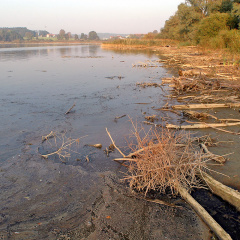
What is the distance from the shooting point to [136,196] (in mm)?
4023

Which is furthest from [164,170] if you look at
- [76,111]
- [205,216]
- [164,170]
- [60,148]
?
[76,111]

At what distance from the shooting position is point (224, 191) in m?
3.79

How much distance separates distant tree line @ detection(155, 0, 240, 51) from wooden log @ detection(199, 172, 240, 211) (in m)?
15.1

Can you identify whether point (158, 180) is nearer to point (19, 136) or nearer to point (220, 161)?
point (220, 161)

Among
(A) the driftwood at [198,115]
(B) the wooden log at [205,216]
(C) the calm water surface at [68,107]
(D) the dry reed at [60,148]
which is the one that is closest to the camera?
(B) the wooden log at [205,216]

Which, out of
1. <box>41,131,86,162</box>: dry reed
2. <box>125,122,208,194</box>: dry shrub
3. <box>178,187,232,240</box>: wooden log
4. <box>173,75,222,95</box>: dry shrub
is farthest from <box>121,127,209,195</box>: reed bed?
<box>173,75,222,95</box>: dry shrub

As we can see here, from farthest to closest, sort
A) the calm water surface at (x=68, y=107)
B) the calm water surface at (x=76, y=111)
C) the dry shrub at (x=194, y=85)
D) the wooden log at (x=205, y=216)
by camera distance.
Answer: the dry shrub at (x=194, y=85) → the calm water surface at (x=68, y=107) → the calm water surface at (x=76, y=111) → the wooden log at (x=205, y=216)

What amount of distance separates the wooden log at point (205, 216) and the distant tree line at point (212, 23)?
15.5 meters

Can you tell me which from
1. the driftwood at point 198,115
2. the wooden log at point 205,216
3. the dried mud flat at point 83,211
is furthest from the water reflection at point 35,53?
the wooden log at point 205,216

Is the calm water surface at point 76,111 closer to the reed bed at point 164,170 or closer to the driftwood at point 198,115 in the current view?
the reed bed at point 164,170

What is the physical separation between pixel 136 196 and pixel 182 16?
54114mm

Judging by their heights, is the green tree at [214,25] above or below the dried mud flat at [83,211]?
above

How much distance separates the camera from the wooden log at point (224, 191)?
362 centimetres

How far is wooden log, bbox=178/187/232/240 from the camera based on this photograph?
118 inches
